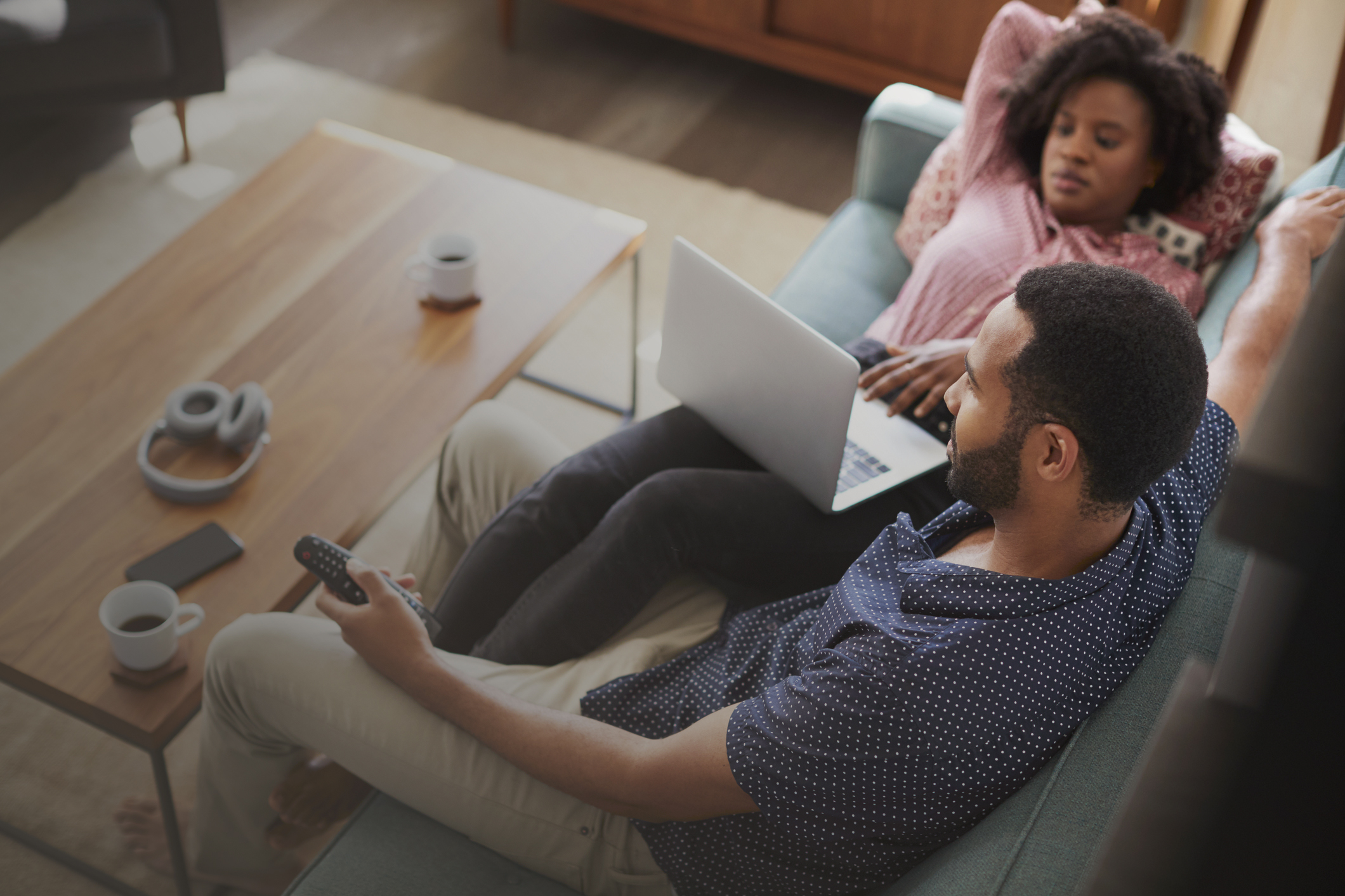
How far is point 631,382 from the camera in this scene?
7.80ft

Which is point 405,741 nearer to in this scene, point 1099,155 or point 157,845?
point 157,845

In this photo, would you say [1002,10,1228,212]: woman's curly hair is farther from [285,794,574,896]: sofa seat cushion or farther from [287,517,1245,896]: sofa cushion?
[285,794,574,896]: sofa seat cushion

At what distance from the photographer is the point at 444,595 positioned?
4.89 feet

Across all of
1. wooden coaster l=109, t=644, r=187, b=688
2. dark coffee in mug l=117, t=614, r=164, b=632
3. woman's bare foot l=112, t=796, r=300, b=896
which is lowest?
woman's bare foot l=112, t=796, r=300, b=896

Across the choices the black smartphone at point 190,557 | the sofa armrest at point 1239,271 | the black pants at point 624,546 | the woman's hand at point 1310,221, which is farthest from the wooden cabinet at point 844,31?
the black smartphone at point 190,557

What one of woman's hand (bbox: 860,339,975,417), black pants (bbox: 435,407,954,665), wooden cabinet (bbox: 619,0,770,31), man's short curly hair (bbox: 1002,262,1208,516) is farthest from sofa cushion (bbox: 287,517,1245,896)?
wooden cabinet (bbox: 619,0,770,31)

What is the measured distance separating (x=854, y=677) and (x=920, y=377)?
0.71m

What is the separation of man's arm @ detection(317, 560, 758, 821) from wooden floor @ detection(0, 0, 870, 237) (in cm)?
199

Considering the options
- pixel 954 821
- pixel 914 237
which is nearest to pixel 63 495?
pixel 954 821

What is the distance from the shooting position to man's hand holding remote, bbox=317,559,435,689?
1.23m

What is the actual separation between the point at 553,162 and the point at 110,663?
76.8 inches

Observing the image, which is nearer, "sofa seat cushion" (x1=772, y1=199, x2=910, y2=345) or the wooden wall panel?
"sofa seat cushion" (x1=772, y1=199, x2=910, y2=345)

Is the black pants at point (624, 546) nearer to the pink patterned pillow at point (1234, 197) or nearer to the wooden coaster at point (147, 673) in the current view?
the wooden coaster at point (147, 673)

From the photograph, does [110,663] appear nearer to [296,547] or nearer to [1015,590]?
[296,547]
